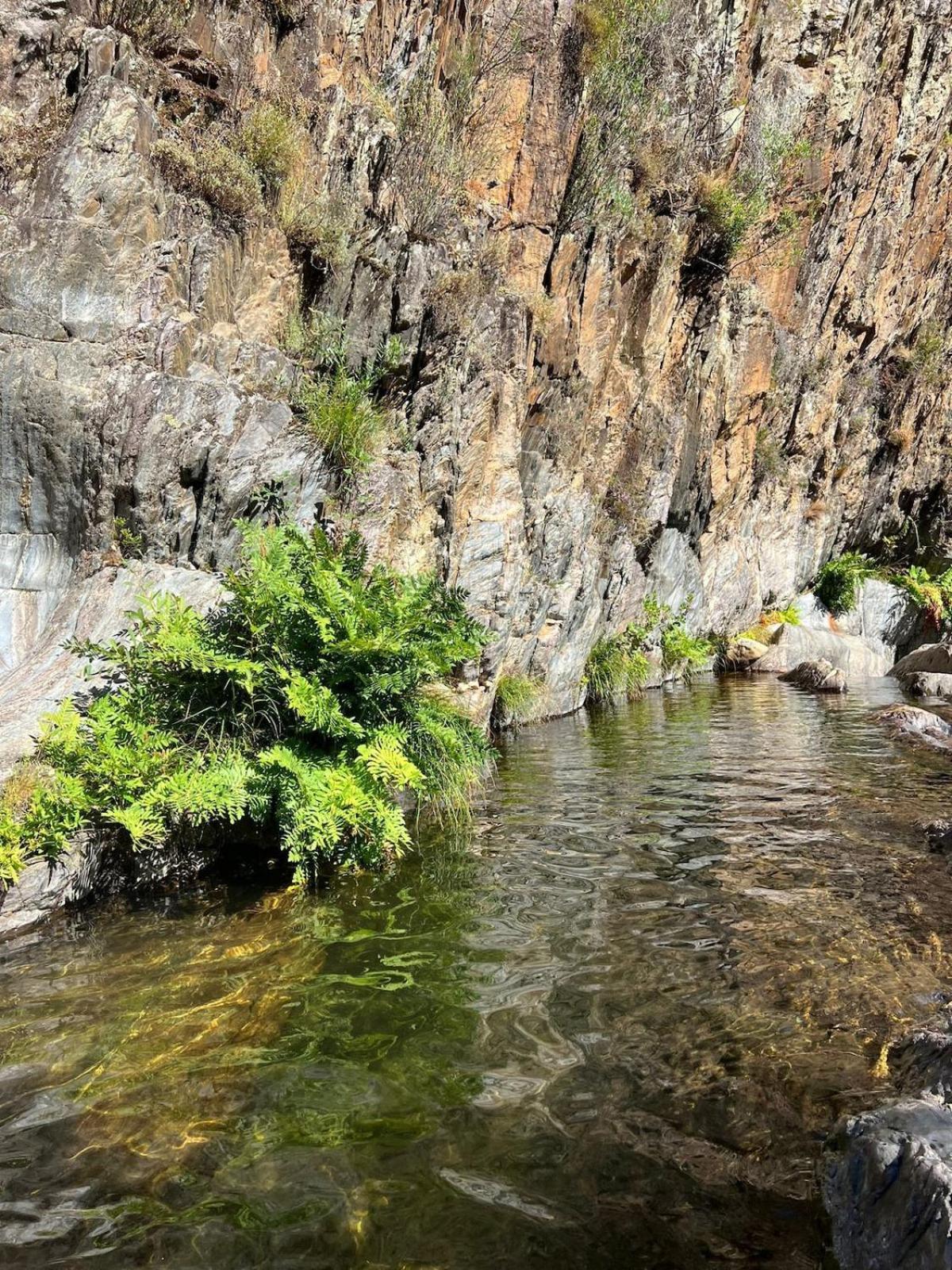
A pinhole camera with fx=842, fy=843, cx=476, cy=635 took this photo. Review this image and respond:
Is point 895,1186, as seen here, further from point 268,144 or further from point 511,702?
point 511,702

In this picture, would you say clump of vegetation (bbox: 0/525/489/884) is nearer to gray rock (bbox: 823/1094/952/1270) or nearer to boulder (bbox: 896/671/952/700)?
gray rock (bbox: 823/1094/952/1270)

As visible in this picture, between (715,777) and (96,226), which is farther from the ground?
(96,226)

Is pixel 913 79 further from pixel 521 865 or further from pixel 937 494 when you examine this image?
pixel 521 865

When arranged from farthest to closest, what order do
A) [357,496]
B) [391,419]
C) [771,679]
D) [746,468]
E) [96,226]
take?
[746,468]
[771,679]
[391,419]
[357,496]
[96,226]

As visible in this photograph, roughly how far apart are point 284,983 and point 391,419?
6.72 metres

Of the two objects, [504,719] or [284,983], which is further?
[504,719]

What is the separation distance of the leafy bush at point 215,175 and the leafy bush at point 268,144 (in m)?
0.20

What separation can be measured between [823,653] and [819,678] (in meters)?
4.22

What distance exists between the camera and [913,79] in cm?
2223

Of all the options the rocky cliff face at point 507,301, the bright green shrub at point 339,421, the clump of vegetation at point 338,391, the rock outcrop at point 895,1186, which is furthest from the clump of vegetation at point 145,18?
the rock outcrop at point 895,1186

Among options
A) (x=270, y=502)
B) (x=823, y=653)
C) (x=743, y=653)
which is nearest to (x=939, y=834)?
(x=270, y=502)

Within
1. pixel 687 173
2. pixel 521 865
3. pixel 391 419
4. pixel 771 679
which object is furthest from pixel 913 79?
pixel 521 865

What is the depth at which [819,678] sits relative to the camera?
1766 cm

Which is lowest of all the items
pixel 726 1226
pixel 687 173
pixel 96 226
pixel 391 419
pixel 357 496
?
pixel 726 1226
